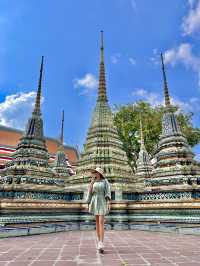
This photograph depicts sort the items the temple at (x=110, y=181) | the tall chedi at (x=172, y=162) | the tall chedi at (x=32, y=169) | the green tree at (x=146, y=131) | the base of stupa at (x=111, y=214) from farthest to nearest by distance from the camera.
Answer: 1. the green tree at (x=146, y=131)
2. the tall chedi at (x=172, y=162)
3. the tall chedi at (x=32, y=169)
4. the temple at (x=110, y=181)
5. the base of stupa at (x=111, y=214)

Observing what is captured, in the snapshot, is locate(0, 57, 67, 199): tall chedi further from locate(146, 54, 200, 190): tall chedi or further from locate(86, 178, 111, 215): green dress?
locate(86, 178, 111, 215): green dress

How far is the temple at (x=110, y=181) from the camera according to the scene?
10922 millimetres

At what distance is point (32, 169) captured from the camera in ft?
Result: 45.6

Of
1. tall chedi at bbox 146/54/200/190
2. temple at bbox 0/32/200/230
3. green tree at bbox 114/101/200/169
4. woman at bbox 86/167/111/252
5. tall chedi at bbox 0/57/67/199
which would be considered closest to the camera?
woman at bbox 86/167/111/252

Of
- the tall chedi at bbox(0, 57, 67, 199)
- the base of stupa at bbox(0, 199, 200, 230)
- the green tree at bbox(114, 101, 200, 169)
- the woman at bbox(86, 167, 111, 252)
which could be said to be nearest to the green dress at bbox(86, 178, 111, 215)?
the woman at bbox(86, 167, 111, 252)

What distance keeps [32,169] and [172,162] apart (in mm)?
8166

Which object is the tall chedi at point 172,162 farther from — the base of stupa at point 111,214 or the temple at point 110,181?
the base of stupa at point 111,214

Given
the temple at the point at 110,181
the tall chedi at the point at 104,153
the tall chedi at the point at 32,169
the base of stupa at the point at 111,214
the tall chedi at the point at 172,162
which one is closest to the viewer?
the base of stupa at the point at 111,214

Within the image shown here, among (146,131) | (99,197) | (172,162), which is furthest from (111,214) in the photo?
(146,131)

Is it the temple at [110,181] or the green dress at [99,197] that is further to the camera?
the temple at [110,181]

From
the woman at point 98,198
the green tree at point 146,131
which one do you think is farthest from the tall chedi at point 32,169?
the green tree at point 146,131

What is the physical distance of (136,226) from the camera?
1164 centimetres

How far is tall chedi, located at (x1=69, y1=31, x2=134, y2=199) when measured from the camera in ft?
44.7

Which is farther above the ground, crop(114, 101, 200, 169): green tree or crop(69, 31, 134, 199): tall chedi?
crop(114, 101, 200, 169): green tree
